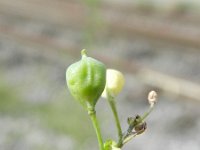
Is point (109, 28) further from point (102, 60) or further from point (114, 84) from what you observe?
point (114, 84)

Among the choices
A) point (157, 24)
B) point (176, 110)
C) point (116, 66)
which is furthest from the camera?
point (157, 24)

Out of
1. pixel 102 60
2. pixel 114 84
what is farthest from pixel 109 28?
pixel 114 84

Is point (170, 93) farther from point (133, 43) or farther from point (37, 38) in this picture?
point (37, 38)

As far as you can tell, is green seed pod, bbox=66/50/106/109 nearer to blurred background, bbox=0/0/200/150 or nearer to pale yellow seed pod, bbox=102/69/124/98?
pale yellow seed pod, bbox=102/69/124/98

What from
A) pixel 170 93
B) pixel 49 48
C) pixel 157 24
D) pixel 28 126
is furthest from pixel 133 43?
pixel 28 126

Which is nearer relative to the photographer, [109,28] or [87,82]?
[87,82]

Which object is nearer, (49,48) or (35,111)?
(35,111)
